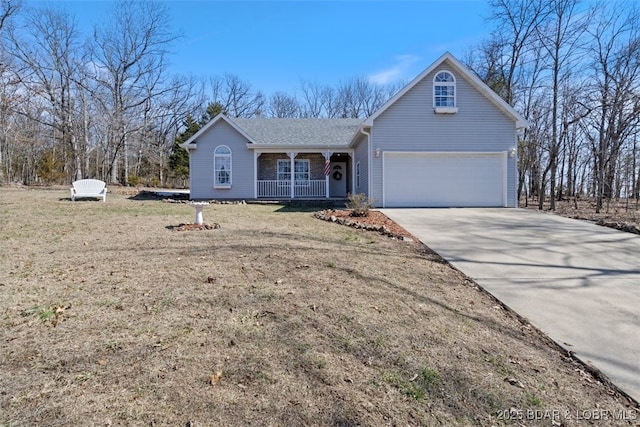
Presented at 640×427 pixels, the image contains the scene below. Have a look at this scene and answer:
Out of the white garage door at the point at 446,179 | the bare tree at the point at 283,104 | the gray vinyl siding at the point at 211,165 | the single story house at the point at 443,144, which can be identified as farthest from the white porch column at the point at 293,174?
the bare tree at the point at 283,104

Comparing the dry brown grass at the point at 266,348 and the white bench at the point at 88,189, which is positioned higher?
the white bench at the point at 88,189

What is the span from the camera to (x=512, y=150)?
13.6 meters

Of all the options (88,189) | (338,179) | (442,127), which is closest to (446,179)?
(442,127)

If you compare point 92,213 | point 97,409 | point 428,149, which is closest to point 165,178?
point 92,213

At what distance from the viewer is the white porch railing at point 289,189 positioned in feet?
58.8

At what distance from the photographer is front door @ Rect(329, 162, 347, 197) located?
63.7 feet

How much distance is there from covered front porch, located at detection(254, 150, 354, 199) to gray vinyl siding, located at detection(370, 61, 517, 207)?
169 inches

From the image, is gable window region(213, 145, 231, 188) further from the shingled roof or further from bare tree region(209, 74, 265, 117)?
bare tree region(209, 74, 265, 117)

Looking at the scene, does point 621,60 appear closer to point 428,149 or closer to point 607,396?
point 428,149

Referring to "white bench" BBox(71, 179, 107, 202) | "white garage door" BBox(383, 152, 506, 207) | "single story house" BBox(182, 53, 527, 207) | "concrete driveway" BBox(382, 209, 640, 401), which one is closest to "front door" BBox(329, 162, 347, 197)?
"single story house" BBox(182, 53, 527, 207)

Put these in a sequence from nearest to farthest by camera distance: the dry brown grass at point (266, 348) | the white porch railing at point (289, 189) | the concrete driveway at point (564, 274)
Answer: the dry brown grass at point (266, 348) → the concrete driveway at point (564, 274) → the white porch railing at point (289, 189)

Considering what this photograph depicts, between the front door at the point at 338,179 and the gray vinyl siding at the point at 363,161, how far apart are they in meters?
2.34

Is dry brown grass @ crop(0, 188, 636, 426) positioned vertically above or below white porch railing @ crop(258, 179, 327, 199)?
below

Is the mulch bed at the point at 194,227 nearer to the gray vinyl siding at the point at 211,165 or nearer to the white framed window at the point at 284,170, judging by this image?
the gray vinyl siding at the point at 211,165
